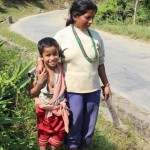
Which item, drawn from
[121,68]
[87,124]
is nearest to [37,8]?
[121,68]

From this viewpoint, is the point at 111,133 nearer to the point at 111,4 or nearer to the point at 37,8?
the point at 111,4

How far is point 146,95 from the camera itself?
6703 millimetres

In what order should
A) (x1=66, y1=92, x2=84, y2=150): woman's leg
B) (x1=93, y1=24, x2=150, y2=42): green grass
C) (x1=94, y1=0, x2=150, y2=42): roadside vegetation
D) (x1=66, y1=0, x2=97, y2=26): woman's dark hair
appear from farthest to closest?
(x1=94, y1=0, x2=150, y2=42): roadside vegetation → (x1=93, y1=24, x2=150, y2=42): green grass → (x1=66, y1=92, x2=84, y2=150): woman's leg → (x1=66, y1=0, x2=97, y2=26): woman's dark hair

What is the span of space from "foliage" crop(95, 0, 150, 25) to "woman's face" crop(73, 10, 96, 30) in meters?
16.7

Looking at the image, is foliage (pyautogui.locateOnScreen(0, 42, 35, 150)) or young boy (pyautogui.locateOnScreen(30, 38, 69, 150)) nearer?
young boy (pyautogui.locateOnScreen(30, 38, 69, 150))

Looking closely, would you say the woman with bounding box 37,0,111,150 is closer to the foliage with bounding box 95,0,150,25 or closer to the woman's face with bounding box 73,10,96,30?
the woman's face with bounding box 73,10,96,30

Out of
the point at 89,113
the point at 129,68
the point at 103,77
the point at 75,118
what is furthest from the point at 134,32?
the point at 75,118

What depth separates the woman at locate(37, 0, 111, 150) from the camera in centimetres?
317

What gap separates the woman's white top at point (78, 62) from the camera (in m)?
3.18

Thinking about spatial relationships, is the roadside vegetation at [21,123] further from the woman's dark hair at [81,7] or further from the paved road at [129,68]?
the paved road at [129,68]

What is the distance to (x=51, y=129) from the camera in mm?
3338

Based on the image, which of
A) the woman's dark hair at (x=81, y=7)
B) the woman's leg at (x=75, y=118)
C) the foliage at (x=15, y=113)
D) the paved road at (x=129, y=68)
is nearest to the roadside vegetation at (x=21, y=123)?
the foliage at (x=15, y=113)

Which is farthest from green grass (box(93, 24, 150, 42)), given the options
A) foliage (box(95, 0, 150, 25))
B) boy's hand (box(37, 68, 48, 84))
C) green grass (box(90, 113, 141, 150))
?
boy's hand (box(37, 68, 48, 84))

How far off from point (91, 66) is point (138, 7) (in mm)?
17951
